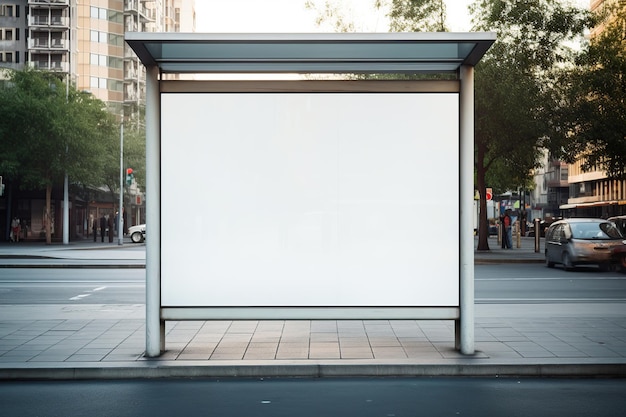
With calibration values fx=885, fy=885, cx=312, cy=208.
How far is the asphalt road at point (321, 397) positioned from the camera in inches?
251

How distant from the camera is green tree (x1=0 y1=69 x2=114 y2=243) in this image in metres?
47.8

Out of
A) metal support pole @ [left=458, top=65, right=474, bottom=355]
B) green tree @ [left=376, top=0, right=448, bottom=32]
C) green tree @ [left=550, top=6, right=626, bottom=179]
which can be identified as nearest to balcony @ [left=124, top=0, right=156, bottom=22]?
green tree @ [left=376, top=0, right=448, bottom=32]

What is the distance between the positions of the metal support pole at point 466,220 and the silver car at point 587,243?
634 inches

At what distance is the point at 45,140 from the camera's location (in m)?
47.9

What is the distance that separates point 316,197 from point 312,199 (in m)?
0.04

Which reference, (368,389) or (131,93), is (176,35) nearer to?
(368,389)

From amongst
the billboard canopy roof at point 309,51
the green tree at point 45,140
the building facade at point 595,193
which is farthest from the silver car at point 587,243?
the building facade at point 595,193

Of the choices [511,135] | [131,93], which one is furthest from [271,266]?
[131,93]

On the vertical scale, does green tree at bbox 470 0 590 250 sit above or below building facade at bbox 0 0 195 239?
below

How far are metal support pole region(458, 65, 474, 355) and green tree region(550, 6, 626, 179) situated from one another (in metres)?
25.5

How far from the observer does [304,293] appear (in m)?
8.40

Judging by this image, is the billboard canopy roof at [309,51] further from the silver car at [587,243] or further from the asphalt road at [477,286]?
the silver car at [587,243]

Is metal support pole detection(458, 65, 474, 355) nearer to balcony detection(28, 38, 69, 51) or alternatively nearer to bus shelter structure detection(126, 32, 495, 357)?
bus shelter structure detection(126, 32, 495, 357)

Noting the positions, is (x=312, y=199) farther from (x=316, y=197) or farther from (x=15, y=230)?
(x=15, y=230)
